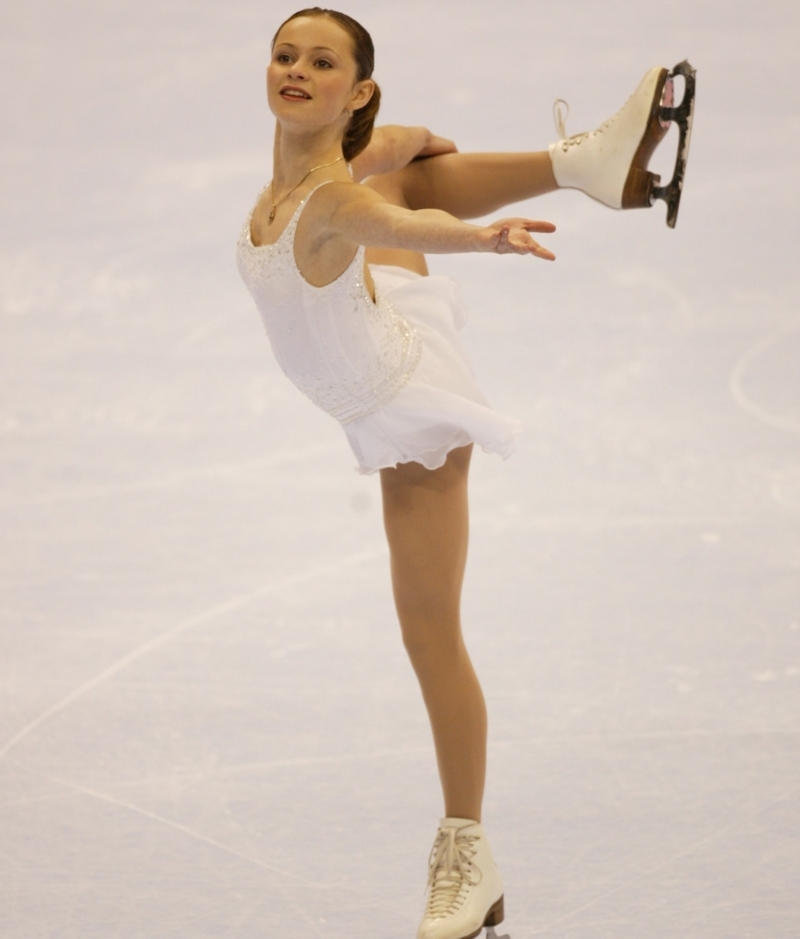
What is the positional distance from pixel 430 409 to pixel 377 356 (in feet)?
0.46

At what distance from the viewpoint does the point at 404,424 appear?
2574 millimetres

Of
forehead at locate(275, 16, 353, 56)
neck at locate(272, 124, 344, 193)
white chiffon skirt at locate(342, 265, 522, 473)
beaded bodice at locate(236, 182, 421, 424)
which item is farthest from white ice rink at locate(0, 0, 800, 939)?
forehead at locate(275, 16, 353, 56)

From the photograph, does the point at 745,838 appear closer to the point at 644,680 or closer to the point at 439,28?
the point at 644,680

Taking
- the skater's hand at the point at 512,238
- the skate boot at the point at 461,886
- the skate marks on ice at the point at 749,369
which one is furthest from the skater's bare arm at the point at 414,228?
the skate marks on ice at the point at 749,369

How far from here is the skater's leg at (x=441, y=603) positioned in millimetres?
2650

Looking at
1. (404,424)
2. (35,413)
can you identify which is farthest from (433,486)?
(35,413)

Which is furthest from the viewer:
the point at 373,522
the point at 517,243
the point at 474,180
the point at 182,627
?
the point at 373,522

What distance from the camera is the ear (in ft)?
8.15

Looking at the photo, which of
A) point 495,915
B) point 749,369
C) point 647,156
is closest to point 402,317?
point 647,156

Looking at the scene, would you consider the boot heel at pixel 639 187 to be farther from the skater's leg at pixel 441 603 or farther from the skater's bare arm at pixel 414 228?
the skater's bare arm at pixel 414 228

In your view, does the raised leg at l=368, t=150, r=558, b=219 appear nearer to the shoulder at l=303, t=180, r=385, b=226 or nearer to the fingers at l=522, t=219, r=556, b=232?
the shoulder at l=303, t=180, r=385, b=226

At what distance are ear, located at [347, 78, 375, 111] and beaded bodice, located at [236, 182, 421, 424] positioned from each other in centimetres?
23

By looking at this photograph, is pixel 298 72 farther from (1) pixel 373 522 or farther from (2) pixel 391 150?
(1) pixel 373 522

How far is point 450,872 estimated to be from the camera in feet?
8.58
